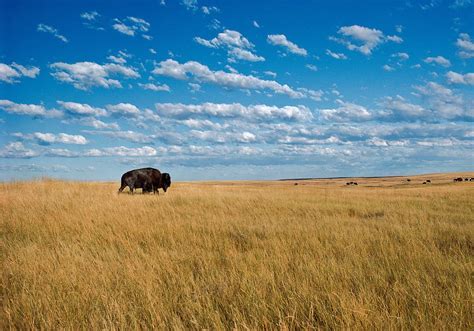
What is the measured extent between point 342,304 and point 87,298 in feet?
8.86

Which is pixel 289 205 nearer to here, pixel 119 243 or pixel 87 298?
pixel 119 243

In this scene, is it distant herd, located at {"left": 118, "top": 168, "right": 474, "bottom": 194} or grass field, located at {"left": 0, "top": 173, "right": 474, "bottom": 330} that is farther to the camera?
distant herd, located at {"left": 118, "top": 168, "right": 474, "bottom": 194}

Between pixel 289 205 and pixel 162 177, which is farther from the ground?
pixel 162 177

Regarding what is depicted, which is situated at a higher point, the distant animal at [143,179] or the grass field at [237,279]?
the distant animal at [143,179]

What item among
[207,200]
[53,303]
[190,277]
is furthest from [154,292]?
[207,200]

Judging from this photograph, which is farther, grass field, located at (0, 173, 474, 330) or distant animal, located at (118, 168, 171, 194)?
distant animal, located at (118, 168, 171, 194)

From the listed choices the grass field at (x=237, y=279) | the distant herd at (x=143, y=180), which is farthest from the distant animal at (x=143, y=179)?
the grass field at (x=237, y=279)

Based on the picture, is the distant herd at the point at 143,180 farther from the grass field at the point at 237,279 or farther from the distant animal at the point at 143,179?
the grass field at the point at 237,279

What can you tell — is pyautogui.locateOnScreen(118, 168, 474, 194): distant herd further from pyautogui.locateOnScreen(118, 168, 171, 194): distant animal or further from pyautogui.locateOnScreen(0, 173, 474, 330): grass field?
pyautogui.locateOnScreen(0, 173, 474, 330): grass field

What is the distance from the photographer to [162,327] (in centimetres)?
321

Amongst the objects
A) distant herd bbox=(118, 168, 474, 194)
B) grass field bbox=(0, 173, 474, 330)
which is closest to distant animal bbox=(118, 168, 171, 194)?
distant herd bbox=(118, 168, 474, 194)

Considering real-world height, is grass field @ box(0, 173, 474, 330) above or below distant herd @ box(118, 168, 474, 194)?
below

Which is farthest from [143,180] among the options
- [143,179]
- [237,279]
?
[237,279]

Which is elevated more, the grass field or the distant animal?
the distant animal
